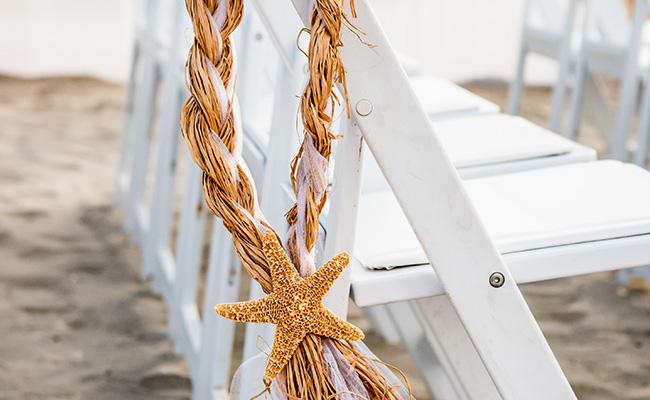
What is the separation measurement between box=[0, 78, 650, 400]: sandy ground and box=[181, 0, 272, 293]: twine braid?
1034 mm

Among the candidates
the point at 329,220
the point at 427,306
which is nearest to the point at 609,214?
the point at 427,306

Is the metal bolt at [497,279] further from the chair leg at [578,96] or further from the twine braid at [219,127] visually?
the chair leg at [578,96]

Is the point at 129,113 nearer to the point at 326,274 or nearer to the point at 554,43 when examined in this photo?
the point at 554,43

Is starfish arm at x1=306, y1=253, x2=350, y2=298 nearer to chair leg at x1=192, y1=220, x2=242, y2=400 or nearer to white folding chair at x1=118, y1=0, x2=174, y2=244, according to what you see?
chair leg at x1=192, y1=220, x2=242, y2=400

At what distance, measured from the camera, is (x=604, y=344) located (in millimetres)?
1721

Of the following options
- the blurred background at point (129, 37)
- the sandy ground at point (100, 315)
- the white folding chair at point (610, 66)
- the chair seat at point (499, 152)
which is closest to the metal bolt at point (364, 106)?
the chair seat at point (499, 152)

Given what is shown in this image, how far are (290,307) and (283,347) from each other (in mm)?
28

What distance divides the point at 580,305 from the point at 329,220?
146cm

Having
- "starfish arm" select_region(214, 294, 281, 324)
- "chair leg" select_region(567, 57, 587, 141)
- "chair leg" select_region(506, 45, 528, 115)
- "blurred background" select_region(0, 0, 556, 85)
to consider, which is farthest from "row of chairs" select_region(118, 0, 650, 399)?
"blurred background" select_region(0, 0, 556, 85)

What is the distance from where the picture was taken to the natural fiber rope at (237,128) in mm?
506

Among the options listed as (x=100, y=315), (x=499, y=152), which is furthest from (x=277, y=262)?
(x=100, y=315)

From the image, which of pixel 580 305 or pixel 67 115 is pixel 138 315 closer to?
pixel 580 305

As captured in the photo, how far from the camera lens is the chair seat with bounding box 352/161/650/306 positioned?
708mm

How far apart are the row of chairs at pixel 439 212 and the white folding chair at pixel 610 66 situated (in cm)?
92
